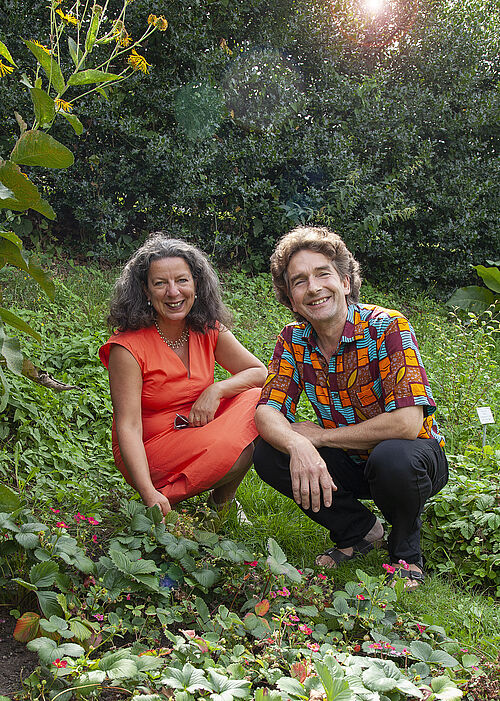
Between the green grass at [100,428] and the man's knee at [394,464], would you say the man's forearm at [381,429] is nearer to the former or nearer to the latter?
the man's knee at [394,464]

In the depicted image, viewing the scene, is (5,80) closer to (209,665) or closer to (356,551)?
(356,551)

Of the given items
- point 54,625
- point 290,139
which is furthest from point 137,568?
point 290,139

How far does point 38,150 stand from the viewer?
5.76 feet

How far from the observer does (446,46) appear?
727cm

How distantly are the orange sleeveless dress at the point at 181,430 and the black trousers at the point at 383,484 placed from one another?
0.54 feet

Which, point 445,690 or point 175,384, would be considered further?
point 175,384

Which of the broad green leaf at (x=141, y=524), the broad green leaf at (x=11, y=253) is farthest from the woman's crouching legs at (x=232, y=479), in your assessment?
the broad green leaf at (x=11, y=253)

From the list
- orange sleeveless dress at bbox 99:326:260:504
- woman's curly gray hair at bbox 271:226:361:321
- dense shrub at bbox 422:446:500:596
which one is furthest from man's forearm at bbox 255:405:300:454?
dense shrub at bbox 422:446:500:596

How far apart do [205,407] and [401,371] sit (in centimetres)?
91

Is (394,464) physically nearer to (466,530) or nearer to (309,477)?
(309,477)

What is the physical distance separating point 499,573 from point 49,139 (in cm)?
232

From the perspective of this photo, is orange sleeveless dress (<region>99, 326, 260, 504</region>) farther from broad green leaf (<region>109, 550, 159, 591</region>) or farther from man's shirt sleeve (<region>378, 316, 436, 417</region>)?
broad green leaf (<region>109, 550, 159, 591</region>)

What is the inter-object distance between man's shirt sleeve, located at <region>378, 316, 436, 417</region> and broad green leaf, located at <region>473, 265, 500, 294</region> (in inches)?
176

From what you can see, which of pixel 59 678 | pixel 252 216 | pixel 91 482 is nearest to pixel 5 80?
pixel 252 216
